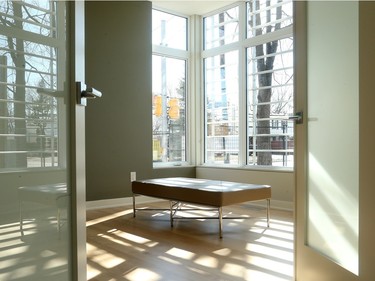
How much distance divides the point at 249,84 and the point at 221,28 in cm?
116

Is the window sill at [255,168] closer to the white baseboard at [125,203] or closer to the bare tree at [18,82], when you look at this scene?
the white baseboard at [125,203]

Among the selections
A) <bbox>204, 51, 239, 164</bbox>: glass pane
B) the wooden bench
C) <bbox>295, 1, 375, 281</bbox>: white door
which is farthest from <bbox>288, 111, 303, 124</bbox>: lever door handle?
<bbox>204, 51, 239, 164</bbox>: glass pane

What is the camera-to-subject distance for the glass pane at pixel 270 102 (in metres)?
4.63

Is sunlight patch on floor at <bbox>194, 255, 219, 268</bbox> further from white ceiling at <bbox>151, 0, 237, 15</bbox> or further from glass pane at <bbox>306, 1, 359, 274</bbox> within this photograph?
white ceiling at <bbox>151, 0, 237, 15</bbox>

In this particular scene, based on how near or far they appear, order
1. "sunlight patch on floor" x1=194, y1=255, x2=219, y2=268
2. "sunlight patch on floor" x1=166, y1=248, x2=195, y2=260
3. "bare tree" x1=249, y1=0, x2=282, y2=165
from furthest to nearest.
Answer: "bare tree" x1=249, y1=0, x2=282, y2=165
"sunlight patch on floor" x1=166, y1=248, x2=195, y2=260
"sunlight patch on floor" x1=194, y1=255, x2=219, y2=268

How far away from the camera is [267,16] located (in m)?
4.91

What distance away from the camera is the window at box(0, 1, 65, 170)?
0.80 m

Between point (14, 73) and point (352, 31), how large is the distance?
1.25 m

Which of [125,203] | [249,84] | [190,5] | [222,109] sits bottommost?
[125,203]

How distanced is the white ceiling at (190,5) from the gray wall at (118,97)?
0.98ft

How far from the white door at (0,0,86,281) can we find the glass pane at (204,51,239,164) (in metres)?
4.39

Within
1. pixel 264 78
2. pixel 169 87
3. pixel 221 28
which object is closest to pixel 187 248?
pixel 264 78

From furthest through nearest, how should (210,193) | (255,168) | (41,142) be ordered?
1. (255,168)
2. (210,193)
3. (41,142)

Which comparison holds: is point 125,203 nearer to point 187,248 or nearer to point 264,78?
point 187,248
